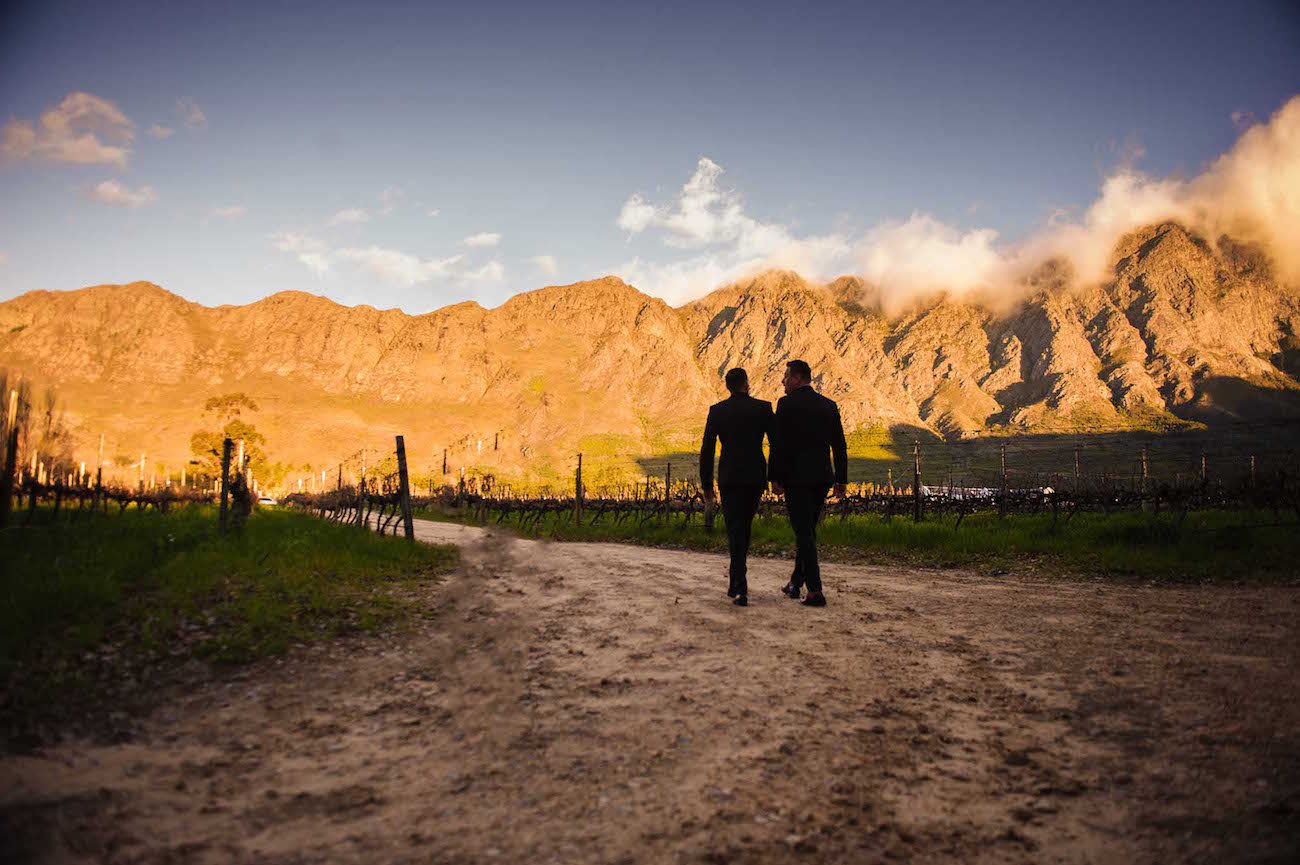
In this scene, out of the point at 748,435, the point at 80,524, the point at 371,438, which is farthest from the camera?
the point at 371,438

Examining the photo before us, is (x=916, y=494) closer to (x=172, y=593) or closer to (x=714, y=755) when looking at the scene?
(x=714, y=755)

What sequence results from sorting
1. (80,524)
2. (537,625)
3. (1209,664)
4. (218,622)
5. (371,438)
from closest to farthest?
1. (1209,664)
2. (218,622)
3. (537,625)
4. (80,524)
5. (371,438)

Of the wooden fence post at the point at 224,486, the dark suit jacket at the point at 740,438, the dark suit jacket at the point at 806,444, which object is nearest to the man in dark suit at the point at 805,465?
the dark suit jacket at the point at 806,444

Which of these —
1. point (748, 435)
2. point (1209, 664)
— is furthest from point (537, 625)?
point (1209, 664)

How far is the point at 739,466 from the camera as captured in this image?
7723 millimetres

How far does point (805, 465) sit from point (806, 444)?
266 millimetres

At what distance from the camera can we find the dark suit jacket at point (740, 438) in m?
7.70

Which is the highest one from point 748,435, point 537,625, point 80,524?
point 748,435

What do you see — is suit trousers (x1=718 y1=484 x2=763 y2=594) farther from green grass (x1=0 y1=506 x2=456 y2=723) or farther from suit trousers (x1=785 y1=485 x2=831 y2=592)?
green grass (x1=0 y1=506 x2=456 y2=723)

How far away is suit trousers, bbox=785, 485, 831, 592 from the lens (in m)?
7.56

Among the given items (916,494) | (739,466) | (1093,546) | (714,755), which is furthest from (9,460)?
(916,494)

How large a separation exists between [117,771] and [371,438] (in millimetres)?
179656

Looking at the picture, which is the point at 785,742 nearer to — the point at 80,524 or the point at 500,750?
the point at 500,750

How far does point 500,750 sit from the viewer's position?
3.40m
